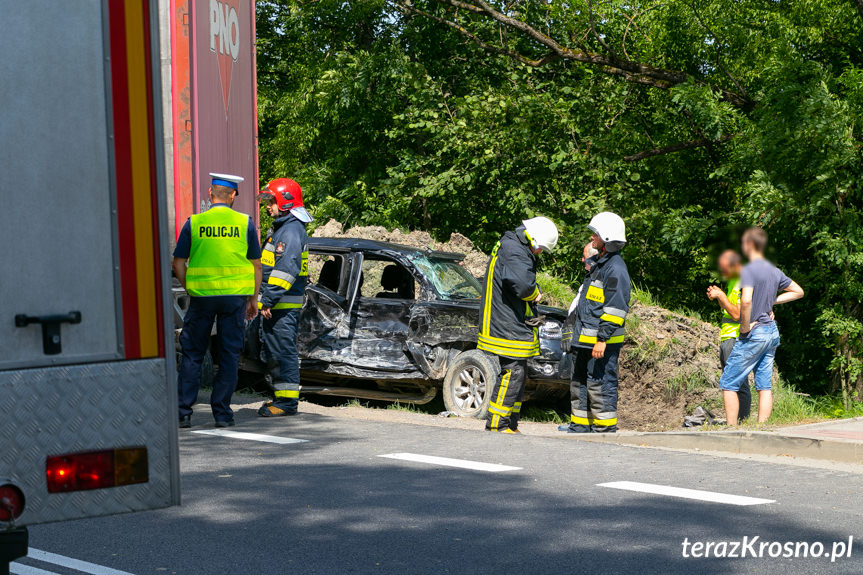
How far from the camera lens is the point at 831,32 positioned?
1744 centimetres

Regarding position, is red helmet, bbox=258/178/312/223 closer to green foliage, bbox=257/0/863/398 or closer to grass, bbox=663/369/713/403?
grass, bbox=663/369/713/403

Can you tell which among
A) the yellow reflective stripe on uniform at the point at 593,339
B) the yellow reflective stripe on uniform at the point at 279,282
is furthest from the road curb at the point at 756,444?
the yellow reflective stripe on uniform at the point at 279,282

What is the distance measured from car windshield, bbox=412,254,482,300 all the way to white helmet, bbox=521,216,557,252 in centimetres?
220

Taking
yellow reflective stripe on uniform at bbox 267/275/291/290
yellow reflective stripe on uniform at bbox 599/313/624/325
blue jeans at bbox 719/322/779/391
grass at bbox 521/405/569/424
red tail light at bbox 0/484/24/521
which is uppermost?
yellow reflective stripe on uniform at bbox 267/275/291/290

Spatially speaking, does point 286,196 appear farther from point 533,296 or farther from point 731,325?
point 731,325

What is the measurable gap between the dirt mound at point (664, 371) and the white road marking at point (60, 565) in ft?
23.9

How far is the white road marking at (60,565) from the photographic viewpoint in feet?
16.9

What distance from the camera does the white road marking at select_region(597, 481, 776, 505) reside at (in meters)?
6.57

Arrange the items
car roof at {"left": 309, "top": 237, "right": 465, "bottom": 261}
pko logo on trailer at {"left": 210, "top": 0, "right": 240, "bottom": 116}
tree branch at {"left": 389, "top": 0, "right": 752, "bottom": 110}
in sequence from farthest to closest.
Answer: tree branch at {"left": 389, "top": 0, "right": 752, "bottom": 110}
car roof at {"left": 309, "top": 237, "right": 465, "bottom": 261}
pko logo on trailer at {"left": 210, "top": 0, "right": 240, "bottom": 116}

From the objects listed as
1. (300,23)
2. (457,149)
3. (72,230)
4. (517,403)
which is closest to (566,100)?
(457,149)

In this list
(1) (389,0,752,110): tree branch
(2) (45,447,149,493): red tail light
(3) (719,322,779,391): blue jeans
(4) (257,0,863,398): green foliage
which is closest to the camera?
(2) (45,447,149,493): red tail light

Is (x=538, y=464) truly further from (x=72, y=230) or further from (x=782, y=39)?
(x=782, y=39)

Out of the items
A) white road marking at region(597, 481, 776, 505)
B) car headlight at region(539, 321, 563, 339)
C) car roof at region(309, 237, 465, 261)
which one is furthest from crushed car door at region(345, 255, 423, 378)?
white road marking at region(597, 481, 776, 505)

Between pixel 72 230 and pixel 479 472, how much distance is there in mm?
4523
